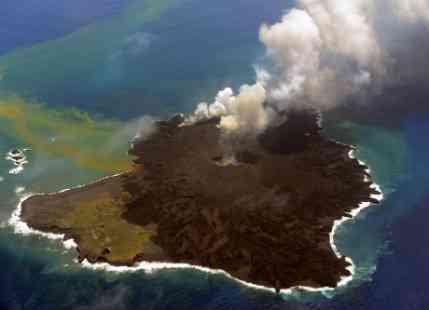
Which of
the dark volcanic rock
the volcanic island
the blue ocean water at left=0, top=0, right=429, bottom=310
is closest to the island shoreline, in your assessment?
the volcanic island

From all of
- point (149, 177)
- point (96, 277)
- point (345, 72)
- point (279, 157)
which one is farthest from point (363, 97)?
point (96, 277)

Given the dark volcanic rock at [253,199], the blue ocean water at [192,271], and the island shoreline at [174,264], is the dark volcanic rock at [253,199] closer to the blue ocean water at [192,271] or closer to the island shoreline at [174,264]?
the island shoreline at [174,264]

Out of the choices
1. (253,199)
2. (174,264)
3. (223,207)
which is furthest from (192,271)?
(253,199)

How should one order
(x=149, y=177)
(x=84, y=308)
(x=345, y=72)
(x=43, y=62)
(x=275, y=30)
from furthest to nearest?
(x=43, y=62)
(x=345, y=72)
(x=275, y=30)
(x=149, y=177)
(x=84, y=308)

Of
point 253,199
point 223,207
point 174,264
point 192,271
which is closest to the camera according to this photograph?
point 192,271

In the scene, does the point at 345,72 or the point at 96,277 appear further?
the point at 345,72

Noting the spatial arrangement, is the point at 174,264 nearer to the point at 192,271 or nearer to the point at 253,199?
the point at 192,271

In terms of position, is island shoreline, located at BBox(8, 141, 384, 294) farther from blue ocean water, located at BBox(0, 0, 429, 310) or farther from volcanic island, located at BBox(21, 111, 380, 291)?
blue ocean water, located at BBox(0, 0, 429, 310)

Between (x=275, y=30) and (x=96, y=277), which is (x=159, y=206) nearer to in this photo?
(x=96, y=277)
